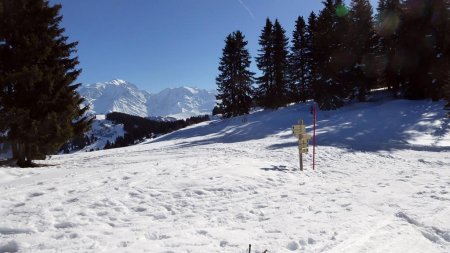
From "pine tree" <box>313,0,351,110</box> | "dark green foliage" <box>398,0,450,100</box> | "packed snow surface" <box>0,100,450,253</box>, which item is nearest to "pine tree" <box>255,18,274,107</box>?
"pine tree" <box>313,0,351,110</box>

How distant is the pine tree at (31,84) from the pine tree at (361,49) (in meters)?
27.2

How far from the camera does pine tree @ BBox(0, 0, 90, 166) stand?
14312 millimetres

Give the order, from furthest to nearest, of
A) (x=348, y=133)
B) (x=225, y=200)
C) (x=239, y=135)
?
(x=239, y=135), (x=348, y=133), (x=225, y=200)

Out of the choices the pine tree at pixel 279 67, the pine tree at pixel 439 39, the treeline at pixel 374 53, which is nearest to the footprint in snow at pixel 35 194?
the treeline at pixel 374 53

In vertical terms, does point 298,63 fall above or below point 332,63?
above

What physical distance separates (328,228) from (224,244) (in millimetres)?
2149

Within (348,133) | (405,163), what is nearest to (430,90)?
(348,133)

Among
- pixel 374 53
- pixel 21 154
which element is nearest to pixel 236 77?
pixel 374 53

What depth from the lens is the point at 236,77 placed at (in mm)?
47000

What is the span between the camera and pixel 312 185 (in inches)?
420

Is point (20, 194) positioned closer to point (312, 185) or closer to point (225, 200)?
point (225, 200)

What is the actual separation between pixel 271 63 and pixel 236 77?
5.14 m

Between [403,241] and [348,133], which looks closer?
[403,241]

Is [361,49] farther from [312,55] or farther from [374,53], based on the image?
[312,55]
